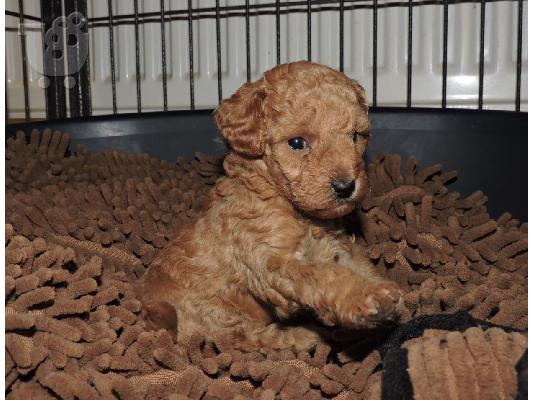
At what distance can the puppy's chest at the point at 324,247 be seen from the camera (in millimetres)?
1736

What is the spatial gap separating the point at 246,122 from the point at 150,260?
71 cm

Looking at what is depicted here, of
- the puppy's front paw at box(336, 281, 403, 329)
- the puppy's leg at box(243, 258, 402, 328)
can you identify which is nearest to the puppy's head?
the puppy's leg at box(243, 258, 402, 328)

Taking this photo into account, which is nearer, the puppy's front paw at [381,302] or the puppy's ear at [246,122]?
the puppy's front paw at [381,302]

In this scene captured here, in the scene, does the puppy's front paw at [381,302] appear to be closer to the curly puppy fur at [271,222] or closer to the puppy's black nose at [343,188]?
the curly puppy fur at [271,222]

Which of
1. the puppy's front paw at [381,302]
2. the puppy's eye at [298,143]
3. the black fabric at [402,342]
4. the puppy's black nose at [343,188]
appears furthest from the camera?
the puppy's eye at [298,143]

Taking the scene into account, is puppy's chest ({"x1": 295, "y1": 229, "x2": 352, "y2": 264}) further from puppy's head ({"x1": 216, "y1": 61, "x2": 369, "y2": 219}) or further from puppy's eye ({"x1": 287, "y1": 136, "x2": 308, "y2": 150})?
puppy's eye ({"x1": 287, "y1": 136, "x2": 308, "y2": 150})

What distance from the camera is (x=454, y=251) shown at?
2201mm

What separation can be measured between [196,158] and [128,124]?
425 mm

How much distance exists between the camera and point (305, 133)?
171cm

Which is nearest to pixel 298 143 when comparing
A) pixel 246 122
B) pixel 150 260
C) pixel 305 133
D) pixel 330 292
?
pixel 305 133

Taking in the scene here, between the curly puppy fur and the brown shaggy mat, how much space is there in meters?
0.12

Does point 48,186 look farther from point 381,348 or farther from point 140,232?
point 381,348

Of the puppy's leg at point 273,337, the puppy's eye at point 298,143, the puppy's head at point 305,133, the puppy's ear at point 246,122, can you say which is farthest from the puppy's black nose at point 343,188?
the puppy's leg at point 273,337

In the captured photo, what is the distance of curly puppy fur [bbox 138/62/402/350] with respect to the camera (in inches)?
65.2
